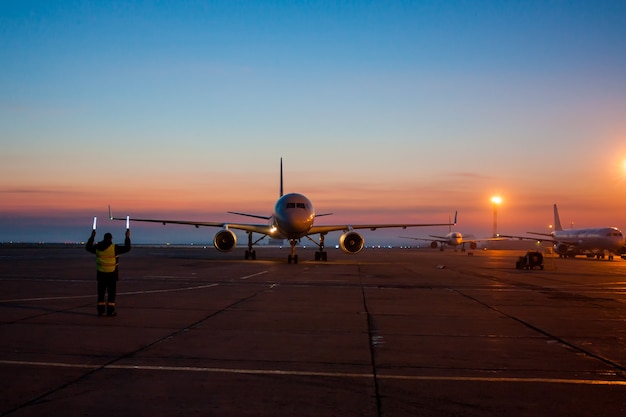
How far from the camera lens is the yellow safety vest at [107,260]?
11.8m

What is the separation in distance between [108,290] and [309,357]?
5.60m

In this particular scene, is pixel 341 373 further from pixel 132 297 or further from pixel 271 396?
pixel 132 297

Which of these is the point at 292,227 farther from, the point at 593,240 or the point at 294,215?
the point at 593,240

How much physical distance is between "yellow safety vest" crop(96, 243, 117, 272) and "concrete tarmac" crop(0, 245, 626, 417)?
3.16 feet

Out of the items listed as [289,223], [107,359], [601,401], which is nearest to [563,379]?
[601,401]

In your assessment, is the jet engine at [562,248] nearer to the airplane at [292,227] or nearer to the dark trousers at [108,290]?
the airplane at [292,227]

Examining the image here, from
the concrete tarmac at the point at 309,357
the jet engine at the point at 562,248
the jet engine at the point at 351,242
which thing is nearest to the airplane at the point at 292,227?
the jet engine at the point at 351,242

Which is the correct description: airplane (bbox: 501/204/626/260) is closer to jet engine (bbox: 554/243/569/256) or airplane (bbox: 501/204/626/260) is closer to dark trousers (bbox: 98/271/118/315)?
jet engine (bbox: 554/243/569/256)

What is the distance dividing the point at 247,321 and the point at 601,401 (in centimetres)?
665

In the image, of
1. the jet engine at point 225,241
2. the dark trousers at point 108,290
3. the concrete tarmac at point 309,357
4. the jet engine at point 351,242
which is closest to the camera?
the concrete tarmac at point 309,357

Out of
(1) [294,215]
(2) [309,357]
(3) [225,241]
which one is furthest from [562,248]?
(2) [309,357]

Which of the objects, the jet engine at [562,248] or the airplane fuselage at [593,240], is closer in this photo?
the airplane fuselage at [593,240]

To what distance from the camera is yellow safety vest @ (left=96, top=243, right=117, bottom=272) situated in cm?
1180

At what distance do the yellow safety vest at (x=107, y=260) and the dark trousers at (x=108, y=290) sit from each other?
4.1 inches
